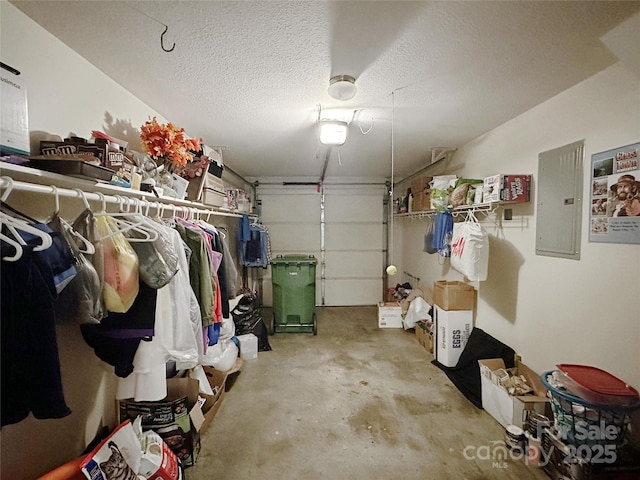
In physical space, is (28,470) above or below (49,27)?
below

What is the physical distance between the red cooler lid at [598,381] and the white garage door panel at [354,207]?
12.5 feet

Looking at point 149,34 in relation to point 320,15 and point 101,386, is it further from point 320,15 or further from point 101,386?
point 101,386

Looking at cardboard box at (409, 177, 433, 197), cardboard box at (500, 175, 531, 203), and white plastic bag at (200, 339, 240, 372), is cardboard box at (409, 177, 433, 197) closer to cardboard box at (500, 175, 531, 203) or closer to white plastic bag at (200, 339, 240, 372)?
cardboard box at (500, 175, 531, 203)

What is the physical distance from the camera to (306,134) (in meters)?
2.67

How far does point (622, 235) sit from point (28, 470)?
9.73 feet

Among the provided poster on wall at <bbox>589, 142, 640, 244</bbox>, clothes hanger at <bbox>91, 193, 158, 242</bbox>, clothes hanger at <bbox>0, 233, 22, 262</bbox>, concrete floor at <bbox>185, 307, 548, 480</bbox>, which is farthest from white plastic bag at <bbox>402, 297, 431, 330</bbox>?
clothes hanger at <bbox>0, 233, 22, 262</bbox>

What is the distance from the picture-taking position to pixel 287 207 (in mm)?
5113

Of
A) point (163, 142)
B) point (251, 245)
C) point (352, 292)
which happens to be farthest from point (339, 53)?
point (352, 292)

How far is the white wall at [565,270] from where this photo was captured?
4.92 ft

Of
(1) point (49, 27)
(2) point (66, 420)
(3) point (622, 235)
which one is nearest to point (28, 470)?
(2) point (66, 420)

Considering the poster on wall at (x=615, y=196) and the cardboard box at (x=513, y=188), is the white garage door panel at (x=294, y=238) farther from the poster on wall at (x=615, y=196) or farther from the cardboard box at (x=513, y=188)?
the poster on wall at (x=615, y=196)

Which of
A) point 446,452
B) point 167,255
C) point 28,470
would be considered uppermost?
point 167,255

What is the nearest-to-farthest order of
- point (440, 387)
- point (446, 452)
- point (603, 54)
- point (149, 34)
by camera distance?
1. point (149, 34)
2. point (603, 54)
3. point (446, 452)
4. point (440, 387)

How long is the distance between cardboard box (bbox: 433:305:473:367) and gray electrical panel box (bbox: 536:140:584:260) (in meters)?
0.99
